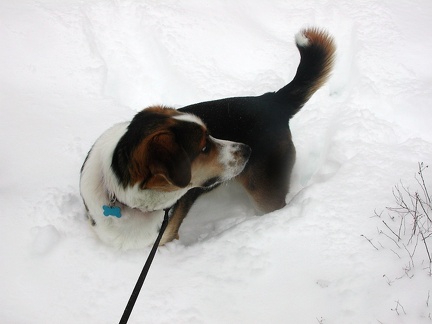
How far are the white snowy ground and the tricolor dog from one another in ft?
0.91

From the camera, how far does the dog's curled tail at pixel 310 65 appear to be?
335cm

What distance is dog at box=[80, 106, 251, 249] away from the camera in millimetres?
2338

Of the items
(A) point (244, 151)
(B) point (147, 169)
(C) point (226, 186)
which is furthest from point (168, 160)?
(C) point (226, 186)

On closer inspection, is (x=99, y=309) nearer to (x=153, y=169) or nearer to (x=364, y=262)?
(x=153, y=169)

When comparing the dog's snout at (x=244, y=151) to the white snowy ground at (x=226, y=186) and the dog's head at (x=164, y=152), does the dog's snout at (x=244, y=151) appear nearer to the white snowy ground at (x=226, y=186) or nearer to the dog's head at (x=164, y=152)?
the dog's head at (x=164, y=152)

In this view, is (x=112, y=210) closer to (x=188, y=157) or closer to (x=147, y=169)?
(x=147, y=169)

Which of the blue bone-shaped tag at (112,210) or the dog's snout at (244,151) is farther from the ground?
the dog's snout at (244,151)

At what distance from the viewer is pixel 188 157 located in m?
2.50

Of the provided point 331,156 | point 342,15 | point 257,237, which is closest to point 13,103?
point 257,237

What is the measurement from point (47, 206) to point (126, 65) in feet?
7.34

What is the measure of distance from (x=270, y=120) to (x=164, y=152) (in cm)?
136

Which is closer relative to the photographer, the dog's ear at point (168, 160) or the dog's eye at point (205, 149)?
the dog's ear at point (168, 160)

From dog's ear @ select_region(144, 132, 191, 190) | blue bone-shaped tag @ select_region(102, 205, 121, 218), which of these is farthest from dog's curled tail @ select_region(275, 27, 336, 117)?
blue bone-shaped tag @ select_region(102, 205, 121, 218)

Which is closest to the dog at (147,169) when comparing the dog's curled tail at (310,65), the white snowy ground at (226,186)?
the white snowy ground at (226,186)
